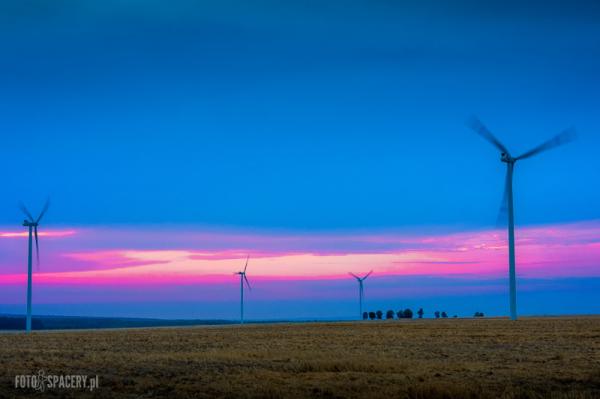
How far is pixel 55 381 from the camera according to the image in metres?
35.3

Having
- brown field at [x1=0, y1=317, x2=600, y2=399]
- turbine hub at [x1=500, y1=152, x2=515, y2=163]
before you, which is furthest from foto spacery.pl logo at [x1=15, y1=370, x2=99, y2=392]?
turbine hub at [x1=500, y1=152, x2=515, y2=163]

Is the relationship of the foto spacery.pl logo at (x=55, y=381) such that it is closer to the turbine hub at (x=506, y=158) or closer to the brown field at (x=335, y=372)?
the brown field at (x=335, y=372)

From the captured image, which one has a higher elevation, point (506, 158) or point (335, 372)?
point (506, 158)

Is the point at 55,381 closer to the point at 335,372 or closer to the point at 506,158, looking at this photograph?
the point at 335,372

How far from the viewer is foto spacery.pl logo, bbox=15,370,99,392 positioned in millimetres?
33688

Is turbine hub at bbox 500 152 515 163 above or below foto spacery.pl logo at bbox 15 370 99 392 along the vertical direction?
above

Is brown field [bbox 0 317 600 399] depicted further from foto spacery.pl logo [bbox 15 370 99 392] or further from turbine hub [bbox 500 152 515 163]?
turbine hub [bbox 500 152 515 163]

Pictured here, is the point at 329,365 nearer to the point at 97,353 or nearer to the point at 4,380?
the point at 4,380

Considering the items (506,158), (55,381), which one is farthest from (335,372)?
(506,158)

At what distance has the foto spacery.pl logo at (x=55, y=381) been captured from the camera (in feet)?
A: 111

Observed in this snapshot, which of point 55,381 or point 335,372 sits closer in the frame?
point 55,381

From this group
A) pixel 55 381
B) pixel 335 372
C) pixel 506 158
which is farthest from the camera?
pixel 506 158

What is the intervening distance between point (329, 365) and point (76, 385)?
13.9 meters

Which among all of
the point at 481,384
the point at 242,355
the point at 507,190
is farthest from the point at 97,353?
the point at 507,190
